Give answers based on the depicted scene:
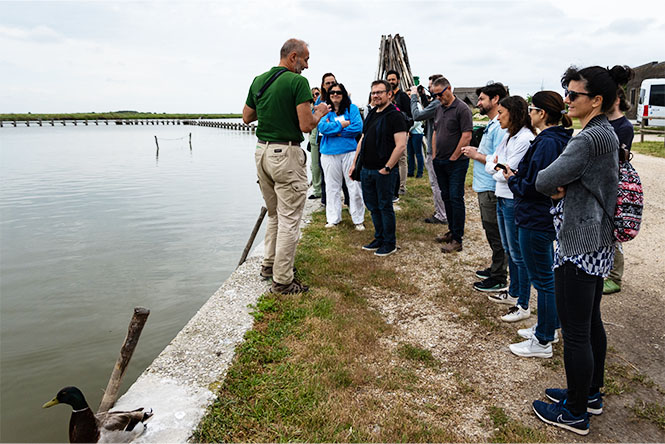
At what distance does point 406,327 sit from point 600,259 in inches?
87.9

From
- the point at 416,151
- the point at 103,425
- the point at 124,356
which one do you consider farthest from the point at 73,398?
the point at 416,151

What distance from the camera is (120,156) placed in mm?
30641

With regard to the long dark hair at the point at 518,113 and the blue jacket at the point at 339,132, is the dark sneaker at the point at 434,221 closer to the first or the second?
the blue jacket at the point at 339,132

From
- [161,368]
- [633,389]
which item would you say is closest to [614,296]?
[633,389]

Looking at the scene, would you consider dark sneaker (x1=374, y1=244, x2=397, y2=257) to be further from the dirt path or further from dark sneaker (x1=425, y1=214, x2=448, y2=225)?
dark sneaker (x1=425, y1=214, x2=448, y2=225)

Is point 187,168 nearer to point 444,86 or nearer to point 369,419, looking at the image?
point 444,86

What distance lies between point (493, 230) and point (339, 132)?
325cm

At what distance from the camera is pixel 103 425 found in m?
2.68

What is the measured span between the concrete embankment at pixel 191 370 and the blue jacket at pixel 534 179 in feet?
9.07

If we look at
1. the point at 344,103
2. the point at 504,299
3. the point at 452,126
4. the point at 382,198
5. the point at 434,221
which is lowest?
the point at 504,299

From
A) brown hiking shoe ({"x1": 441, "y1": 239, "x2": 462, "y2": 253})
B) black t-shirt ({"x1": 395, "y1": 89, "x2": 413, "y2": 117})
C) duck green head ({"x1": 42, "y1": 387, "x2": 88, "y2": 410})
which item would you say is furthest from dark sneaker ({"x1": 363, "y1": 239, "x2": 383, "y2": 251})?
duck green head ({"x1": 42, "y1": 387, "x2": 88, "y2": 410})

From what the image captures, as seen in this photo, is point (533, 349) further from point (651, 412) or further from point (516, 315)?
point (651, 412)

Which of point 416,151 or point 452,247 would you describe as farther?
point 416,151

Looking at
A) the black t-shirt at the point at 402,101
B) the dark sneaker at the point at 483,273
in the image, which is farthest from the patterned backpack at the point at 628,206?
the black t-shirt at the point at 402,101
